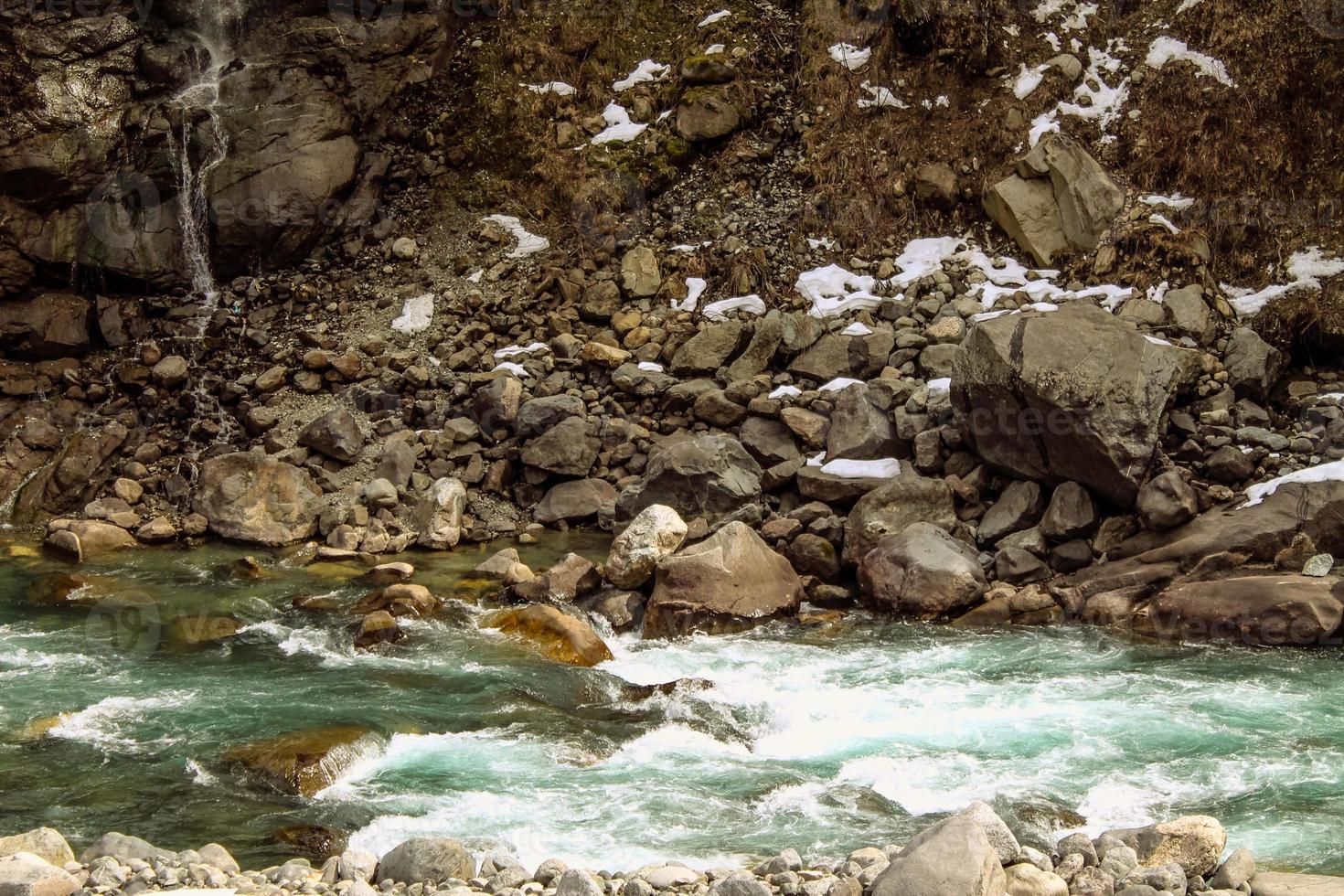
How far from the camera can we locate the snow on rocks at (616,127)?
58.9 ft

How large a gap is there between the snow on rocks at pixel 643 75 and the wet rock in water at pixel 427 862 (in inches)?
597

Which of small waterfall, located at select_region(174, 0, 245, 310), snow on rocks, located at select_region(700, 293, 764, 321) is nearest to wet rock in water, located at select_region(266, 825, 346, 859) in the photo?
snow on rocks, located at select_region(700, 293, 764, 321)

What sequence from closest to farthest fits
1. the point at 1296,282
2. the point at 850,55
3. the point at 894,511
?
the point at 894,511 → the point at 1296,282 → the point at 850,55

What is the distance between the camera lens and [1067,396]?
10727mm

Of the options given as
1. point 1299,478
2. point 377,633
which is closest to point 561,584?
point 377,633

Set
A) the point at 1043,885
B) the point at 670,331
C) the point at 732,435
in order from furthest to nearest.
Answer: the point at 670,331
the point at 732,435
the point at 1043,885

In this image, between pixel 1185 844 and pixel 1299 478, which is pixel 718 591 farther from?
pixel 1299 478

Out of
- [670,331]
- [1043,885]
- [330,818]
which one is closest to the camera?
[1043,885]

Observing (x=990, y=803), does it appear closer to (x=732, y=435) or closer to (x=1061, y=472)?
(x=1061, y=472)

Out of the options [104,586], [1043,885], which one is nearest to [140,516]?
[104,586]

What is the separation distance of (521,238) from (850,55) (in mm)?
6181

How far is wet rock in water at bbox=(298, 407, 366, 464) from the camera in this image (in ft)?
45.6

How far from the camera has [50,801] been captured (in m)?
6.69

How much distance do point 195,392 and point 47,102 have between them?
526 centimetres
